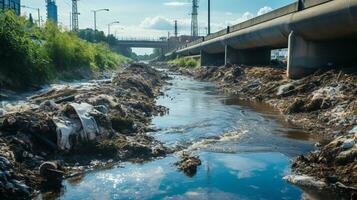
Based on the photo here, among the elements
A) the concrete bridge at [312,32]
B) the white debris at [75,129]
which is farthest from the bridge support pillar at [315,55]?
the white debris at [75,129]

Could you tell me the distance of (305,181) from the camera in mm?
8750

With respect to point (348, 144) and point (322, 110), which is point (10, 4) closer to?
point (322, 110)

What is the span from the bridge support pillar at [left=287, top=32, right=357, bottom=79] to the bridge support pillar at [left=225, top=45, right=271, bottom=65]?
17275 mm

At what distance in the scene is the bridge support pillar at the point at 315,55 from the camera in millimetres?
24109

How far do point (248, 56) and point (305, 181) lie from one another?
3723 cm

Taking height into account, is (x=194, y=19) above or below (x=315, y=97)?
above

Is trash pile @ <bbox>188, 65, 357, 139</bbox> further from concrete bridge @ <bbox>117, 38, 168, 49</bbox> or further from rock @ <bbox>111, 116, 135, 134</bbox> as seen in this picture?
concrete bridge @ <bbox>117, 38, 168, 49</bbox>

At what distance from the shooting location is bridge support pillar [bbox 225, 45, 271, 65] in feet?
144

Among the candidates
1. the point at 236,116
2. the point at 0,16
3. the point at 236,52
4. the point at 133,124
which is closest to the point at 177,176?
the point at 133,124

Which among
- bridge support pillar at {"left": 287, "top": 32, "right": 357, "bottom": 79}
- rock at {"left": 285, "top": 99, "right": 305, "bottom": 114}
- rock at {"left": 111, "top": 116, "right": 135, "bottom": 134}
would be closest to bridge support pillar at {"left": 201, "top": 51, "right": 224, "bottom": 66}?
bridge support pillar at {"left": 287, "top": 32, "right": 357, "bottom": 79}

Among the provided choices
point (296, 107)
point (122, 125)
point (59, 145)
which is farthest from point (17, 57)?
point (296, 107)

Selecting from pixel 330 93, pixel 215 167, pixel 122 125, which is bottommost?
pixel 215 167

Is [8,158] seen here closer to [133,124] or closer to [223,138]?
[133,124]

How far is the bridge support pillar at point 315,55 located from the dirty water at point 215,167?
363 inches
